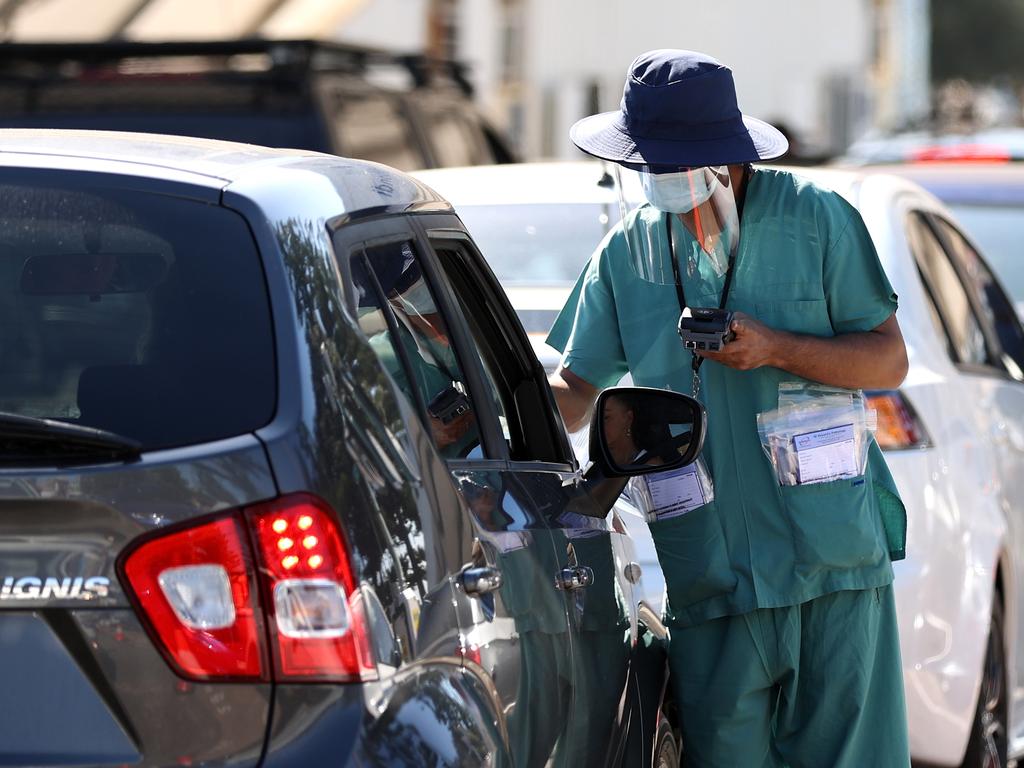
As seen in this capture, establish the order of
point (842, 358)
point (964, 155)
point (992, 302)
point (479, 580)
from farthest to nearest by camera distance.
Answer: point (964, 155)
point (992, 302)
point (842, 358)
point (479, 580)

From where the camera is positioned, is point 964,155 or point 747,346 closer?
point 747,346

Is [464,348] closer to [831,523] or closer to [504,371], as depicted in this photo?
[504,371]

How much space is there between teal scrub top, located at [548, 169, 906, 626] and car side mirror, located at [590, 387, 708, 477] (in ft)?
1.35

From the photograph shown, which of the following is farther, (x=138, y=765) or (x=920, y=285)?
(x=920, y=285)

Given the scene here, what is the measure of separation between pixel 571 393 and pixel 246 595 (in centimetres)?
187

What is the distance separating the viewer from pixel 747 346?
136 inches

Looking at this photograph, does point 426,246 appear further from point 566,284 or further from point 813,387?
point 566,284

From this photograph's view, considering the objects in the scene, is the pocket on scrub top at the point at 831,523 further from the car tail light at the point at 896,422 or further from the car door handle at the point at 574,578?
the car tail light at the point at 896,422

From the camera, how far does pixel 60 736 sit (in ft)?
6.75

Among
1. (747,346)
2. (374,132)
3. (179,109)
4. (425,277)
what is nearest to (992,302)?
(747,346)

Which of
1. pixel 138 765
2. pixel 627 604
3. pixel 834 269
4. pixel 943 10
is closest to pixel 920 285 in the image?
pixel 834 269

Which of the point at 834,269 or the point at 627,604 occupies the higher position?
the point at 834,269

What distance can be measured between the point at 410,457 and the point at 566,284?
263cm

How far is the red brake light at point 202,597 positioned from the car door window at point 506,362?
3.50 ft
